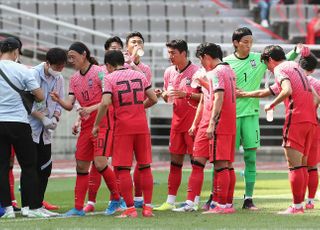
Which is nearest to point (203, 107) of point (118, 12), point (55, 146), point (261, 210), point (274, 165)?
point (261, 210)

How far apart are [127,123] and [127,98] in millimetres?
299

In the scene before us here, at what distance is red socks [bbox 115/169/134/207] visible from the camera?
12.2 metres

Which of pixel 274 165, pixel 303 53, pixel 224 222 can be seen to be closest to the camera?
pixel 224 222

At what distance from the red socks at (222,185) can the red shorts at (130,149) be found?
0.91m

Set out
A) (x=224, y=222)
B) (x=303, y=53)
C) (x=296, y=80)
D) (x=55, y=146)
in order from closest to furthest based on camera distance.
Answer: (x=224, y=222) < (x=296, y=80) < (x=303, y=53) < (x=55, y=146)

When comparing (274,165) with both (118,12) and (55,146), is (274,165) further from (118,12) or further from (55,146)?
(118,12)

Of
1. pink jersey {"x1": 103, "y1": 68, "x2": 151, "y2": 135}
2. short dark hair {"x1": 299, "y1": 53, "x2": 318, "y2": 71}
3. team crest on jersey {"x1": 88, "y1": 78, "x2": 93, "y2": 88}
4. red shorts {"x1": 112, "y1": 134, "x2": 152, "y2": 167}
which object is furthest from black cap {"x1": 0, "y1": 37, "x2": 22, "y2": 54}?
short dark hair {"x1": 299, "y1": 53, "x2": 318, "y2": 71}

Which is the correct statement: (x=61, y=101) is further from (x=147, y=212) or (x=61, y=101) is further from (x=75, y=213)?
(x=147, y=212)

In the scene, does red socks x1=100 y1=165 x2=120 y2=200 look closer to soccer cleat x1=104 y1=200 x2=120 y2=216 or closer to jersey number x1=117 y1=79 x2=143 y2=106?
soccer cleat x1=104 y1=200 x2=120 y2=216

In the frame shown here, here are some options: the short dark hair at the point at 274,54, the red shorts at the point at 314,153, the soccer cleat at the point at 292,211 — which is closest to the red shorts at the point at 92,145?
the short dark hair at the point at 274,54

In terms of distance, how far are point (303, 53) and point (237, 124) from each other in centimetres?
128

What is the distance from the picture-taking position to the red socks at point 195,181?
12984 mm

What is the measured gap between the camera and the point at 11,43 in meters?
12.6

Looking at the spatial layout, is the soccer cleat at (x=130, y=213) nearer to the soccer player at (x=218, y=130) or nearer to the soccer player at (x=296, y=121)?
the soccer player at (x=218, y=130)
